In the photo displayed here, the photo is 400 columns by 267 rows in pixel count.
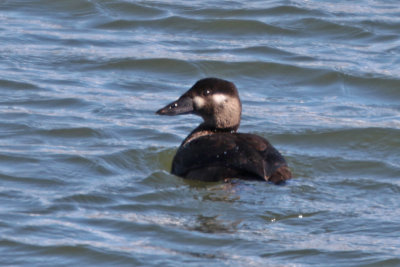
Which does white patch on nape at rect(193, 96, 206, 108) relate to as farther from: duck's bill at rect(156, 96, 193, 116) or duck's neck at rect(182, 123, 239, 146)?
duck's neck at rect(182, 123, 239, 146)

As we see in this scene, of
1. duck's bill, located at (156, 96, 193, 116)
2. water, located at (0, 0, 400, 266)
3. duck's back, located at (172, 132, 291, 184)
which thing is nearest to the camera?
water, located at (0, 0, 400, 266)

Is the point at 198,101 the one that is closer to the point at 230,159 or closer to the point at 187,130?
the point at 230,159

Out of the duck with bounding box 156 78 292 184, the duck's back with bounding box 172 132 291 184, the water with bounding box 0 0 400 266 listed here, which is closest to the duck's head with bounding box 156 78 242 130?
the duck with bounding box 156 78 292 184

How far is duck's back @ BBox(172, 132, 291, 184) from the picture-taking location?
25.0ft

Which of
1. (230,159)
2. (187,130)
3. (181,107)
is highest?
(181,107)

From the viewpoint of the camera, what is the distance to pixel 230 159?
25.2 feet

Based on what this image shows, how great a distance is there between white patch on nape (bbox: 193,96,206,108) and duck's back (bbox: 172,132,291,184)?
17.4 inches

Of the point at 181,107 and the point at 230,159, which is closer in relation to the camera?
the point at 230,159

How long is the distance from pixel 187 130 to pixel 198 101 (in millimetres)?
1385

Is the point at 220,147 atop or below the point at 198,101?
below

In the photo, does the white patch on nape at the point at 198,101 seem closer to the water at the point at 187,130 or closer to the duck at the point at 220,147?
the duck at the point at 220,147

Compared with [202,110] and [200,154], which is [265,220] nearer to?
[200,154]

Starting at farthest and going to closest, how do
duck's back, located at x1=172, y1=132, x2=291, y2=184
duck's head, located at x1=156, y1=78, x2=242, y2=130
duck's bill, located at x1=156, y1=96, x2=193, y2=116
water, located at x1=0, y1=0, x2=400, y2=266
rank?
1. duck's bill, located at x1=156, y1=96, x2=193, y2=116
2. duck's head, located at x1=156, y1=78, x2=242, y2=130
3. duck's back, located at x1=172, y1=132, x2=291, y2=184
4. water, located at x1=0, y1=0, x2=400, y2=266

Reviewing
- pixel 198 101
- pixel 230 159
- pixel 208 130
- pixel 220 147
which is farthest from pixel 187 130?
pixel 230 159
